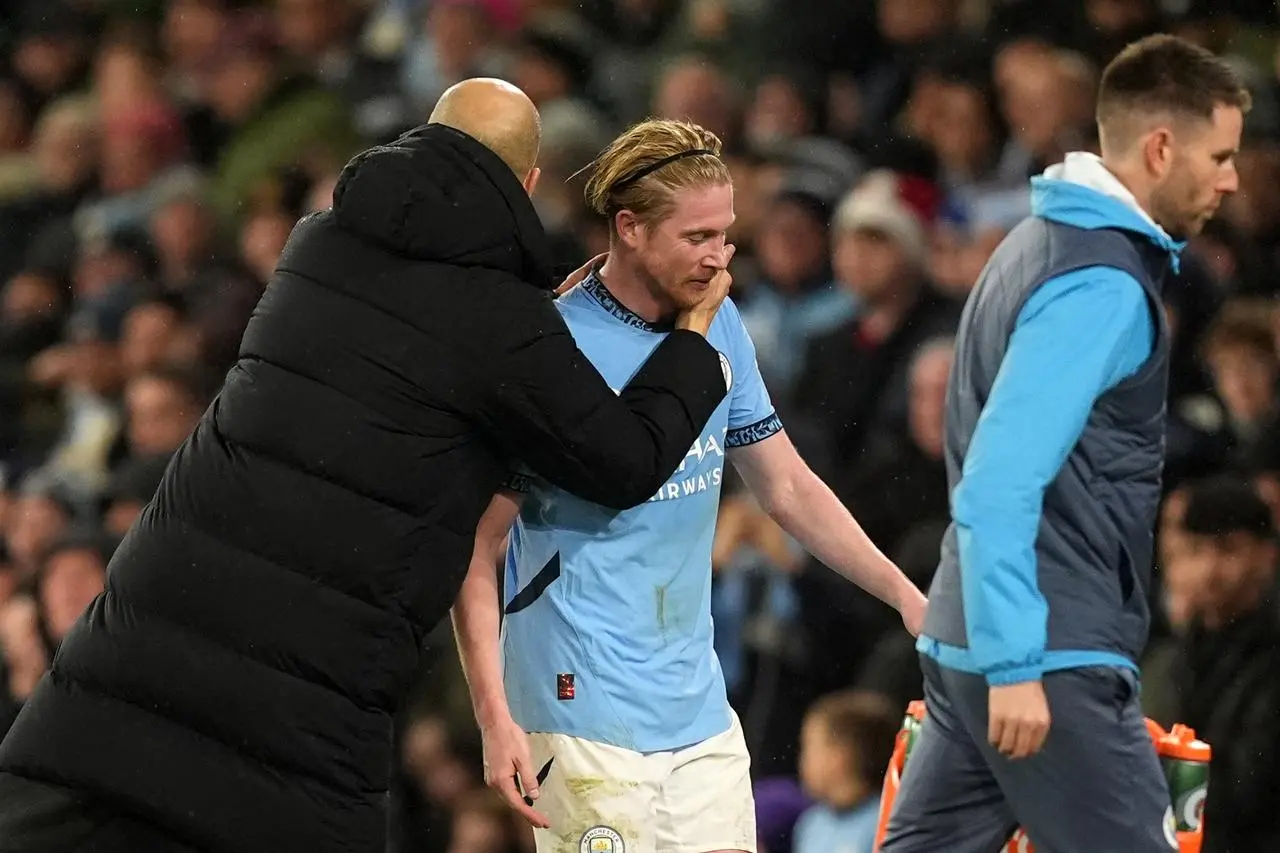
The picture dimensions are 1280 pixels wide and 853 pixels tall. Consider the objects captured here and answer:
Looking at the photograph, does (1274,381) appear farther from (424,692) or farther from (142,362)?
(142,362)

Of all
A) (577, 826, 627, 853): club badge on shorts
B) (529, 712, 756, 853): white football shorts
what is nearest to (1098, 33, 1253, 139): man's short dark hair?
(529, 712, 756, 853): white football shorts

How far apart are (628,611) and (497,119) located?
700 mm

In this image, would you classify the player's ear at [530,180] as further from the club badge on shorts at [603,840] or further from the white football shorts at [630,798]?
the club badge on shorts at [603,840]

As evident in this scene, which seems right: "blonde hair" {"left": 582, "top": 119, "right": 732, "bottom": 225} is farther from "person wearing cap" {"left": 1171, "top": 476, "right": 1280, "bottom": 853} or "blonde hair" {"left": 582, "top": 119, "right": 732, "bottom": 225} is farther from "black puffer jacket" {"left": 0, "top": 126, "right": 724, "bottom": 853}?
"person wearing cap" {"left": 1171, "top": 476, "right": 1280, "bottom": 853}

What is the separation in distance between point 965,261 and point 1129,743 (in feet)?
7.27

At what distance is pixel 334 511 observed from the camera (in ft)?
8.16

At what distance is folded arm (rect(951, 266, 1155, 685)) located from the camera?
2553mm

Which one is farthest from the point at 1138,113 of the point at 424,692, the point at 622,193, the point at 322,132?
the point at 322,132

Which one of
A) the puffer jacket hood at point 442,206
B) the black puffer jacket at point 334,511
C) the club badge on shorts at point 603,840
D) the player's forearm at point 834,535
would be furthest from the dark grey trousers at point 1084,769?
the puffer jacket hood at point 442,206

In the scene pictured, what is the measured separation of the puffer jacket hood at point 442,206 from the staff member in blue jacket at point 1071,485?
0.67 metres

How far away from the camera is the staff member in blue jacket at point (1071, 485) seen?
257 centimetres

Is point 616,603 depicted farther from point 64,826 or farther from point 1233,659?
point 1233,659

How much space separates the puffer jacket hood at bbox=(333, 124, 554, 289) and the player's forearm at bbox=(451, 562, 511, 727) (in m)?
0.47

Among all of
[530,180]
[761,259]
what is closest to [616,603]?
[530,180]
